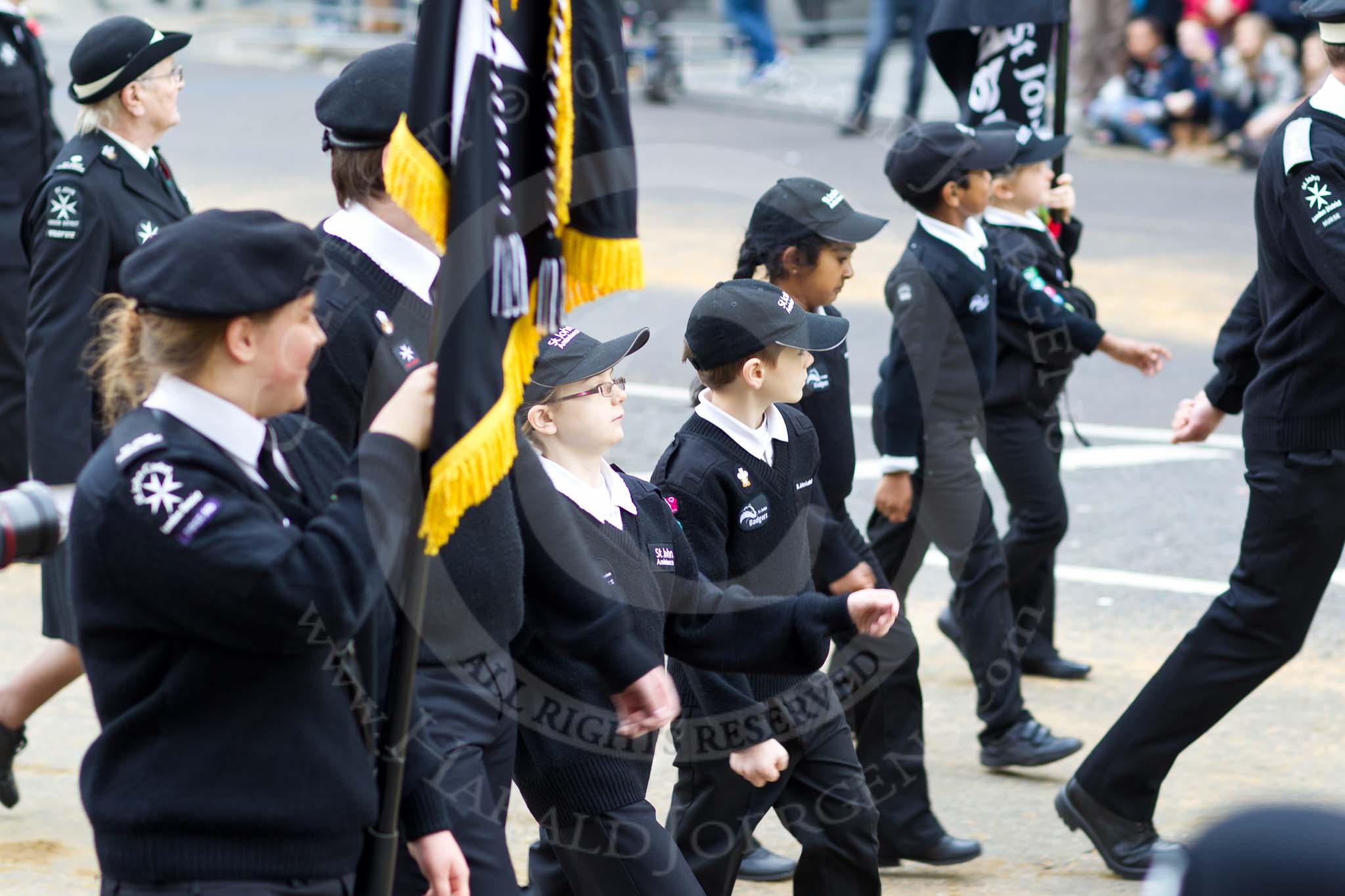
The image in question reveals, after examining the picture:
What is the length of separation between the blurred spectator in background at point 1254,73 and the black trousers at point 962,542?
11835 mm

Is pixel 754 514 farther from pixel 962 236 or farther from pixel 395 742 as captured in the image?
pixel 962 236

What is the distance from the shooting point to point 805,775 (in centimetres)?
471

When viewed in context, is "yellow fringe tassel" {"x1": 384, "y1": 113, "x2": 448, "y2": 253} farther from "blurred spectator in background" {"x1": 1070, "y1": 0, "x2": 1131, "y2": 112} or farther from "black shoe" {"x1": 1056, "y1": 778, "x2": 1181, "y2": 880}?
"blurred spectator in background" {"x1": 1070, "y1": 0, "x2": 1131, "y2": 112}

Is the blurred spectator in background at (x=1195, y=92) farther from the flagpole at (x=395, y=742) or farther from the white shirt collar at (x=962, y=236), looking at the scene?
the flagpole at (x=395, y=742)

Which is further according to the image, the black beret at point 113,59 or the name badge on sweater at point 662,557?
Answer: the black beret at point 113,59

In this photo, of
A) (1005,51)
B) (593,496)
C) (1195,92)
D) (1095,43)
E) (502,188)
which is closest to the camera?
(502,188)

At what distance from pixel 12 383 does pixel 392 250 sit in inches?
167

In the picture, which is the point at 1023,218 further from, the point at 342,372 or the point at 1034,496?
the point at 342,372

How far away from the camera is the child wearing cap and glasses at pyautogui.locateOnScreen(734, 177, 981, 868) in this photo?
5.35 metres

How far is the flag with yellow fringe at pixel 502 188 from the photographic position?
3.24 meters

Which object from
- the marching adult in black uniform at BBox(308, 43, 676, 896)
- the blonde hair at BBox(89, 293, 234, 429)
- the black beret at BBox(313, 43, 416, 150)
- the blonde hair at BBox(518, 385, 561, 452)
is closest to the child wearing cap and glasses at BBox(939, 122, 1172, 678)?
the blonde hair at BBox(518, 385, 561, 452)

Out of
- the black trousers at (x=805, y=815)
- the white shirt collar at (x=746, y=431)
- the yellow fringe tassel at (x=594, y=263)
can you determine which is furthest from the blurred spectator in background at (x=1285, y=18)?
the yellow fringe tassel at (x=594, y=263)

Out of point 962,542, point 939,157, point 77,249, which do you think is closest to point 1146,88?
point 939,157

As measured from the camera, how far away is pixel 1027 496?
6.81 metres
